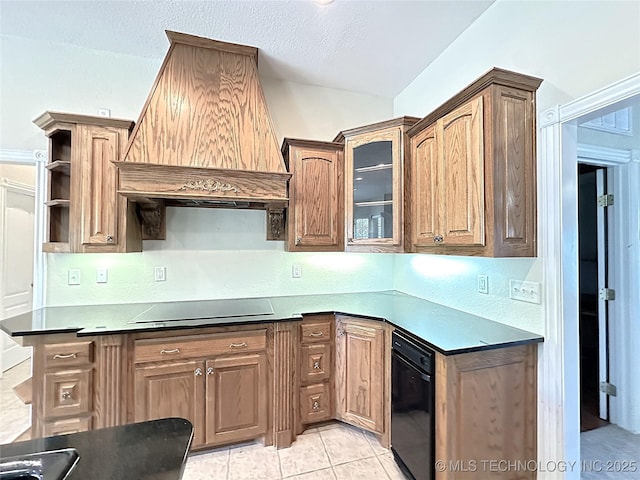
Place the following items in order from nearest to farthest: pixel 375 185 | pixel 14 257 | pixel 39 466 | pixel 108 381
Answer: pixel 39 466, pixel 108 381, pixel 375 185, pixel 14 257

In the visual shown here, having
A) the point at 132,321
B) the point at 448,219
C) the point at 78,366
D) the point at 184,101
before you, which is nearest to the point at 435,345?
the point at 448,219

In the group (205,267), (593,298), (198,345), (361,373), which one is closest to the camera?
(198,345)

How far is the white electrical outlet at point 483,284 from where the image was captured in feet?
6.67

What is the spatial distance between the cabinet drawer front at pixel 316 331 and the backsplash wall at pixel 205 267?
0.58 m

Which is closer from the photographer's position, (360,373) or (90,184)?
(90,184)

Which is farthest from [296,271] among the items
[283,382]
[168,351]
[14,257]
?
[14,257]

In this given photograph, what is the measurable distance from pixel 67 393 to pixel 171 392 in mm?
588

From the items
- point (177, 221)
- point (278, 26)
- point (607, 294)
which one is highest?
point (278, 26)

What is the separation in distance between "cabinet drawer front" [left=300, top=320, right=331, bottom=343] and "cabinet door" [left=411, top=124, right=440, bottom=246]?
94 cm

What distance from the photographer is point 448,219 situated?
6.10ft

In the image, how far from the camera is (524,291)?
5.81ft

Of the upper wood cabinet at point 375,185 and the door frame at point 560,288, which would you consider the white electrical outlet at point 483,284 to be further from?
the upper wood cabinet at point 375,185

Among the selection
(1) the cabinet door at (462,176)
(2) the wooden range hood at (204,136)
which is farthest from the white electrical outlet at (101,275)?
(1) the cabinet door at (462,176)

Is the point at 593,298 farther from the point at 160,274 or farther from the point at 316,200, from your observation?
the point at 160,274
